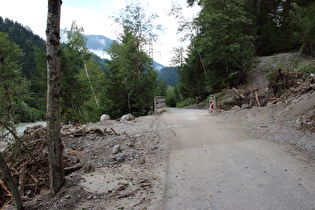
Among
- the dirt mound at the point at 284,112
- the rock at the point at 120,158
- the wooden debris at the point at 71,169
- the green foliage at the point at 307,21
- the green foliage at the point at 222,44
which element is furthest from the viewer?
the green foliage at the point at 222,44

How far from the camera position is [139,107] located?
1525cm

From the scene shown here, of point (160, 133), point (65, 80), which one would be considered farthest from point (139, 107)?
point (160, 133)

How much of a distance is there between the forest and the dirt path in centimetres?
823

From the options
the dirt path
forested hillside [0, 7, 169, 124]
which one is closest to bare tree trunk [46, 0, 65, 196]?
the dirt path

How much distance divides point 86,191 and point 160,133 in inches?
177

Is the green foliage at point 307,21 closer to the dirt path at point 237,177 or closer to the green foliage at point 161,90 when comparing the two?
the green foliage at point 161,90

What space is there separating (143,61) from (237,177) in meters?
13.9

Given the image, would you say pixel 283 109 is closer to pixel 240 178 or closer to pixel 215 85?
pixel 240 178

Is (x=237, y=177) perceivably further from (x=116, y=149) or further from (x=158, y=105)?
(x=158, y=105)

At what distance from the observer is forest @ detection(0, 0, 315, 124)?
13.3m

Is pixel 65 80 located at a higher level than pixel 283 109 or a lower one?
higher

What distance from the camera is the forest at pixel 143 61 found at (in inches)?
522

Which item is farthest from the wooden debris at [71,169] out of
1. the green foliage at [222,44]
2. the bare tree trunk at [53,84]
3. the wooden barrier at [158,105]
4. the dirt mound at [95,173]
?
the green foliage at [222,44]

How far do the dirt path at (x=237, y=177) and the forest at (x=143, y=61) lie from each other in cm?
823
